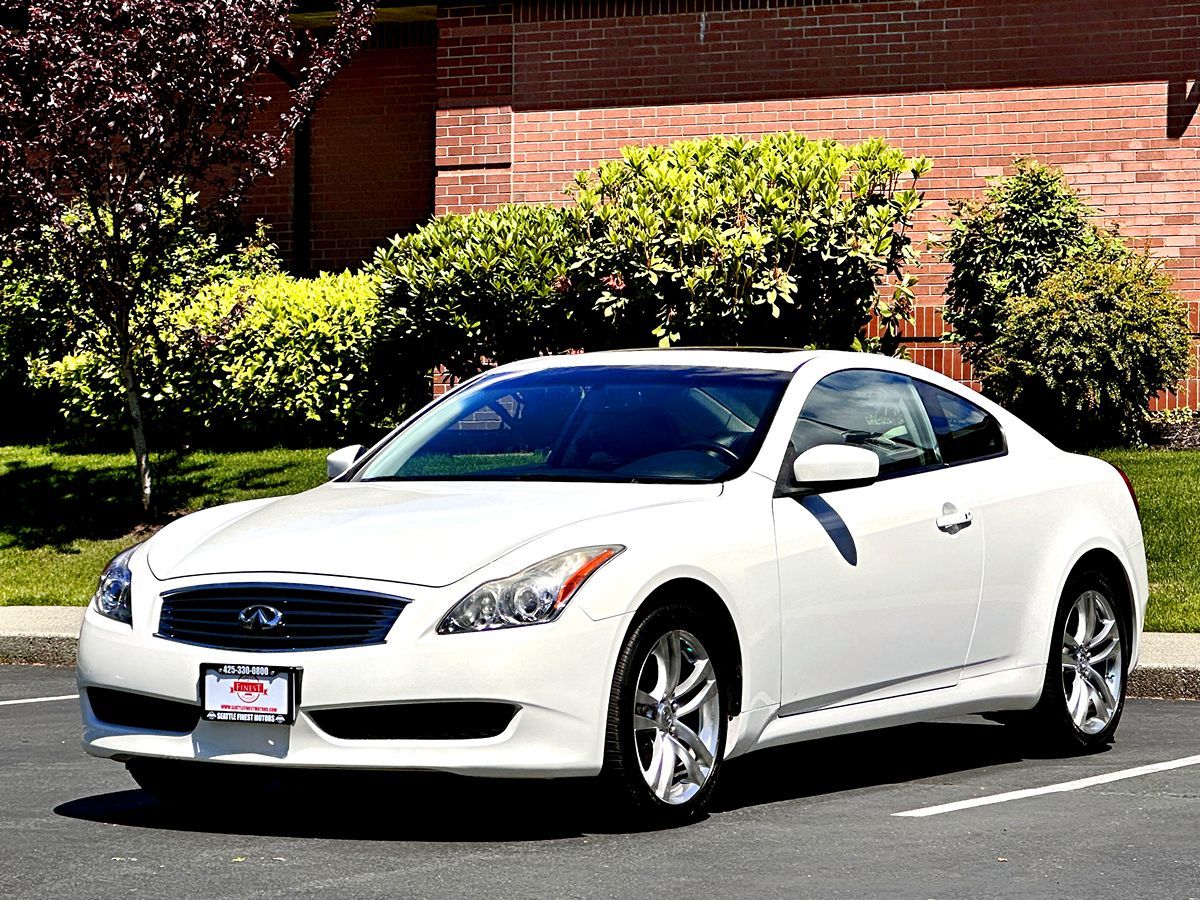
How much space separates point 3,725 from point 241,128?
796 centimetres

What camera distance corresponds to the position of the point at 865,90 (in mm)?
19797

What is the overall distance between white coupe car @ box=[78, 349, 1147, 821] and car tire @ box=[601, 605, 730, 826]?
0.01 metres

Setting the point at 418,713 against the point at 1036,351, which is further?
the point at 1036,351

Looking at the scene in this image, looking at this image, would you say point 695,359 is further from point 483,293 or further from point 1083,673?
point 483,293

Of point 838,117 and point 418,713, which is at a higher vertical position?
point 838,117

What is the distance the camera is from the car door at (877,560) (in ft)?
23.2

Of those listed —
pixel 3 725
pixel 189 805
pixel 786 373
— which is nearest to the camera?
pixel 189 805

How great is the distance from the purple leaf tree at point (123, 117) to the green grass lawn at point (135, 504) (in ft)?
2.56

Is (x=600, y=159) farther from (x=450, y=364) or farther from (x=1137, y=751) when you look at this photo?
(x=1137, y=751)

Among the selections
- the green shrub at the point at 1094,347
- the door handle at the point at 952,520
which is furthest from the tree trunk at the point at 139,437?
the door handle at the point at 952,520

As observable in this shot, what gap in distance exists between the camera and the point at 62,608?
45.0ft

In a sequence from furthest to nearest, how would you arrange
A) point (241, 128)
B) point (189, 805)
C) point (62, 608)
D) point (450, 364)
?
point (450, 364)
point (241, 128)
point (62, 608)
point (189, 805)

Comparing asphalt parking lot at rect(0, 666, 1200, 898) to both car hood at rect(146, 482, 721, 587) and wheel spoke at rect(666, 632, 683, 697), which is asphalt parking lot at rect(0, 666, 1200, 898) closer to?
wheel spoke at rect(666, 632, 683, 697)

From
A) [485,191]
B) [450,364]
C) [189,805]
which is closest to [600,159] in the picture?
[485,191]
